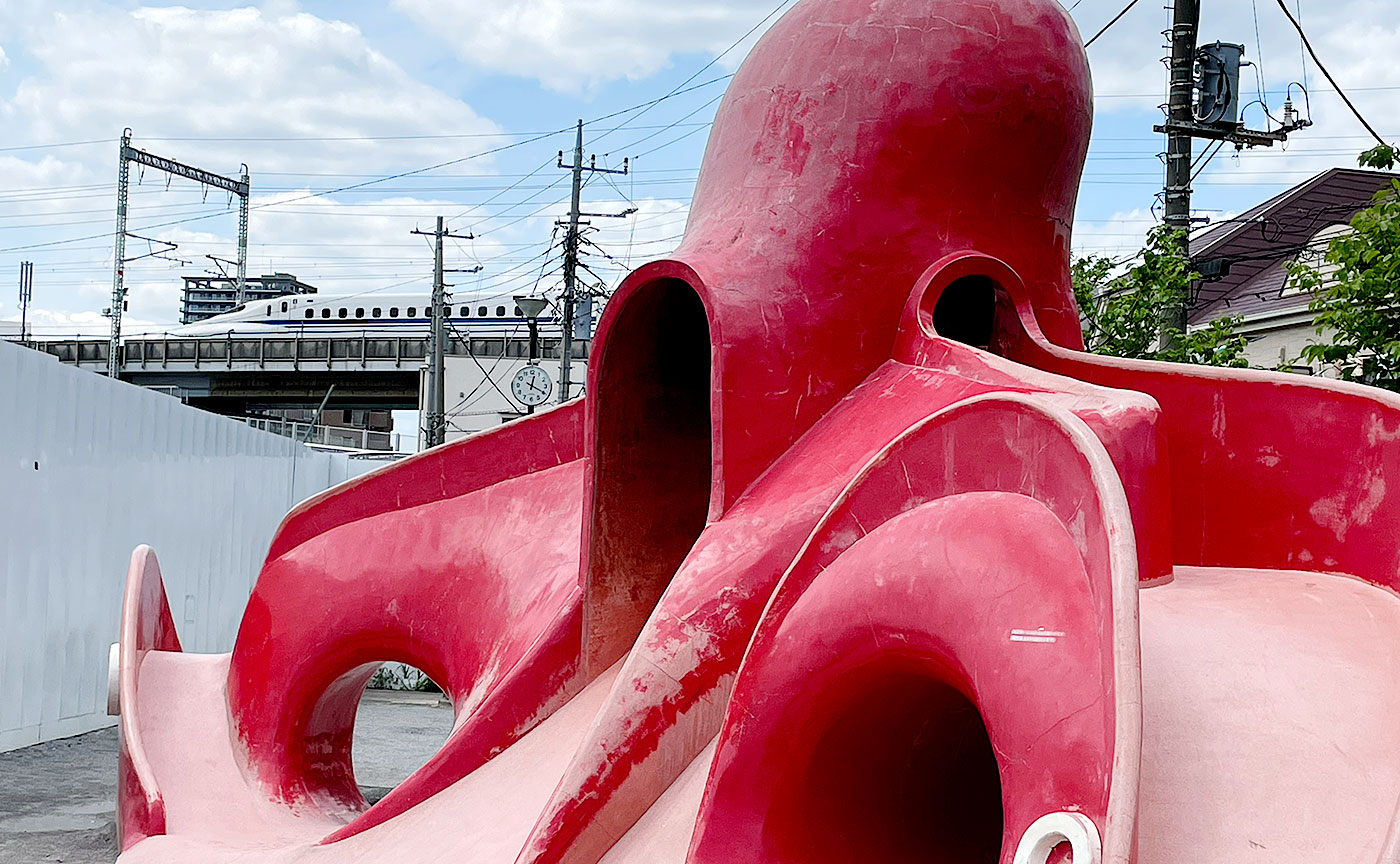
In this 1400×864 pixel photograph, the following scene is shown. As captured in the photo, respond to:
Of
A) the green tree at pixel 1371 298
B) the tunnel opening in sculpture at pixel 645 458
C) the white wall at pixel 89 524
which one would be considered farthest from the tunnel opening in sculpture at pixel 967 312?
the white wall at pixel 89 524

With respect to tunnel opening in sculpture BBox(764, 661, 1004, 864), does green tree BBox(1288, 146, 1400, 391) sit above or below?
above

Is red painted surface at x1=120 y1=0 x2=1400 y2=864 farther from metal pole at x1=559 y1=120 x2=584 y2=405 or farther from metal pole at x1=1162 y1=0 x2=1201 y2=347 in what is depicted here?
metal pole at x1=559 y1=120 x2=584 y2=405

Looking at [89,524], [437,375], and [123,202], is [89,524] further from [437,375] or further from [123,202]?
[123,202]

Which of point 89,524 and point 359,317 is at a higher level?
point 359,317

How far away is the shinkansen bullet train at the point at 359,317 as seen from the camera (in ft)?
149

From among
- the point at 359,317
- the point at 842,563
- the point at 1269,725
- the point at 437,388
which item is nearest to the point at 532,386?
the point at 437,388

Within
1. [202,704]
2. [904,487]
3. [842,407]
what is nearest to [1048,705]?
[904,487]

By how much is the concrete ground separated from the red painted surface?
1463 mm

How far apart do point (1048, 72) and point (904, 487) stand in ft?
9.58

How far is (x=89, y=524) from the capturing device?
42.5 ft

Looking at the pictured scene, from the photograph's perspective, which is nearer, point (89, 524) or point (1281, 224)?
point (89, 524)

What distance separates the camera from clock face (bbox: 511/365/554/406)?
2242 cm

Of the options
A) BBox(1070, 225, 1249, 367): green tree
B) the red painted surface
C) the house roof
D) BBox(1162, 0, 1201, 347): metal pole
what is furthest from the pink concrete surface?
the house roof

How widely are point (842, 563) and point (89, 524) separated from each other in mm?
10208
